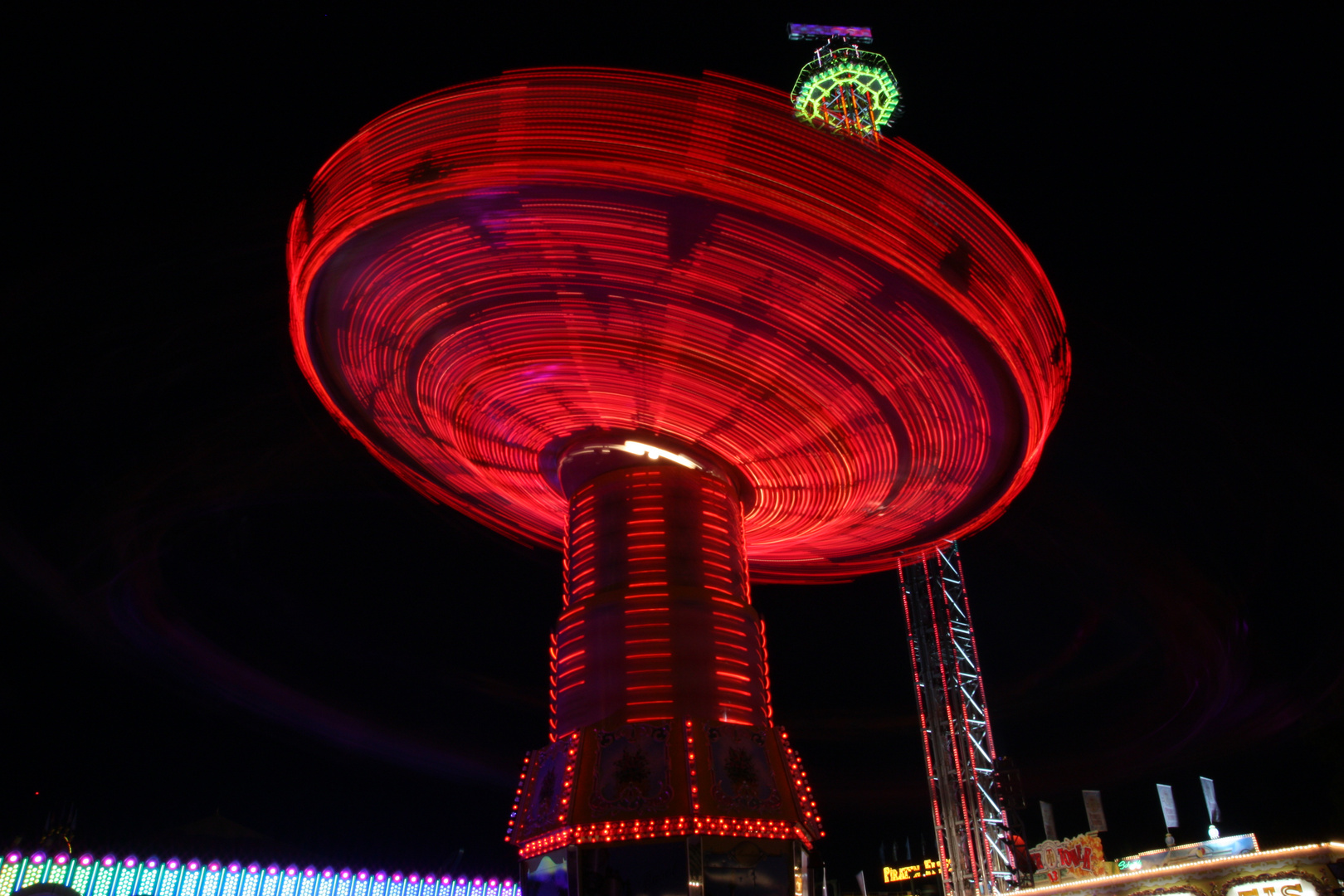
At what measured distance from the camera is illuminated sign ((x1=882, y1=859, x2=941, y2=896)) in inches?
1901

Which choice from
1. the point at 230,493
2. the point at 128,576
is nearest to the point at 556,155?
the point at 230,493

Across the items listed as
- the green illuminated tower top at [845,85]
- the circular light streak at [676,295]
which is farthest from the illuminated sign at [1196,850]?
the green illuminated tower top at [845,85]

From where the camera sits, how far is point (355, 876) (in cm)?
3319

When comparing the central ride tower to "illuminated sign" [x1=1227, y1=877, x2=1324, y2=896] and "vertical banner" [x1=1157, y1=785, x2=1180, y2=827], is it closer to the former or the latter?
"illuminated sign" [x1=1227, y1=877, x2=1324, y2=896]

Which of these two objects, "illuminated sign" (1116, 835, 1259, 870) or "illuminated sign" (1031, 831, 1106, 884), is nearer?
"illuminated sign" (1116, 835, 1259, 870)

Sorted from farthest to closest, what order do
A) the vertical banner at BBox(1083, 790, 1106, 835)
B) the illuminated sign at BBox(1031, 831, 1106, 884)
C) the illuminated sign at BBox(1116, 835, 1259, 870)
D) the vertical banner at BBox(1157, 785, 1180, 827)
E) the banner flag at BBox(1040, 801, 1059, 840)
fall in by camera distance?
the banner flag at BBox(1040, 801, 1059, 840) → the vertical banner at BBox(1157, 785, 1180, 827) → the vertical banner at BBox(1083, 790, 1106, 835) → the illuminated sign at BBox(1031, 831, 1106, 884) → the illuminated sign at BBox(1116, 835, 1259, 870)

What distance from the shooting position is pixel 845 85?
13.9 metres

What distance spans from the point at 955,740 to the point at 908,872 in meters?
29.3

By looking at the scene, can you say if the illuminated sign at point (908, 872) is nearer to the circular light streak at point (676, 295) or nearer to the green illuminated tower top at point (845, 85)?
the circular light streak at point (676, 295)

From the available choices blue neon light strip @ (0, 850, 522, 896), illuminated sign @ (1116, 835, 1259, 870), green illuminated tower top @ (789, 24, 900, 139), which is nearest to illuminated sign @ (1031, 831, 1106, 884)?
illuminated sign @ (1116, 835, 1259, 870)

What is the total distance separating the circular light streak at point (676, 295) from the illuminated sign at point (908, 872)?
3723 cm

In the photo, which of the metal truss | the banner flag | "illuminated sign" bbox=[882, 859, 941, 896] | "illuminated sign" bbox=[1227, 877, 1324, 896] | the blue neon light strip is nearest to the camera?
"illuminated sign" bbox=[1227, 877, 1324, 896]

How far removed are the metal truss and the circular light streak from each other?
606 centimetres

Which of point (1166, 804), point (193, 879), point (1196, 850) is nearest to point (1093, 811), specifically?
point (1166, 804)
